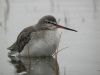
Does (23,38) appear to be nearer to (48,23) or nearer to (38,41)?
(38,41)

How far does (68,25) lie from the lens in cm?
1066

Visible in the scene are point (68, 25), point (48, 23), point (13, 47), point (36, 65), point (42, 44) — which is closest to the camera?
point (36, 65)

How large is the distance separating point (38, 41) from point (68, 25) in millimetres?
1388

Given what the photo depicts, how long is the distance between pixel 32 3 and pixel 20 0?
54cm

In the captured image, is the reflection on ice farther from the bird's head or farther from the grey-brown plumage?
the bird's head

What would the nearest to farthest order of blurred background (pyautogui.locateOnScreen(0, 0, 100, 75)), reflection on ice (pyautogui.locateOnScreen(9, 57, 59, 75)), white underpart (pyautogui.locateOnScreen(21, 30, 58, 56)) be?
reflection on ice (pyautogui.locateOnScreen(9, 57, 59, 75)) < blurred background (pyautogui.locateOnScreen(0, 0, 100, 75)) < white underpart (pyautogui.locateOnScreen(21, 30, 58, 56))

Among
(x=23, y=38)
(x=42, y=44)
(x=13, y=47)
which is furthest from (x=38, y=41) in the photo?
(x=13, y=47)

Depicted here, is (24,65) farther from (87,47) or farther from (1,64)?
(87,47)

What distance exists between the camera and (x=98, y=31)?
1002 centimetres

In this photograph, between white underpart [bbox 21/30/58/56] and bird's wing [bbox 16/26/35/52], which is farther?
bird's wing [bbox 16/26/35/52]

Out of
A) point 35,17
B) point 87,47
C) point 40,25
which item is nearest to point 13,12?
point 35,17

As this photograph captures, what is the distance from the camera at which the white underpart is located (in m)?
9.31

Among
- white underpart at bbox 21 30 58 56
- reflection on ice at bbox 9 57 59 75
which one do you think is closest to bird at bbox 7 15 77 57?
white underpart at bbox 21 30 58 56

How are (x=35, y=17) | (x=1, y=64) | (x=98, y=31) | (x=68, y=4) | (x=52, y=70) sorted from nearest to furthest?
(x=52, y=70) < (x=1, y=64) < (x=98, y=31) < (x=35, y=17) < (x=68, y=4)
